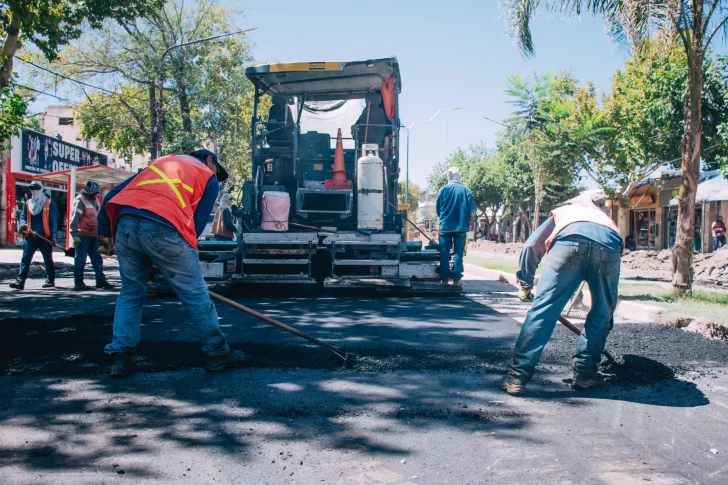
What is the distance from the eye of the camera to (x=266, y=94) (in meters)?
9.49

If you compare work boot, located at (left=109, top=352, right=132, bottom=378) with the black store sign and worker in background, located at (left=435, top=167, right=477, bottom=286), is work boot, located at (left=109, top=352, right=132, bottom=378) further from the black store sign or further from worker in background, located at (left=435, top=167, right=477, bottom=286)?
the black store sign

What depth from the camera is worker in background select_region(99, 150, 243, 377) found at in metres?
3.94

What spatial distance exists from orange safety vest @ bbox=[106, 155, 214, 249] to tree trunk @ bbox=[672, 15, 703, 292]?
6643mm

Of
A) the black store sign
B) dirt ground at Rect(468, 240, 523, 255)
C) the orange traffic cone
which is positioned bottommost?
dirt ground at Rect(468, 240, 523, 255)

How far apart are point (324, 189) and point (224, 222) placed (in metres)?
2.96

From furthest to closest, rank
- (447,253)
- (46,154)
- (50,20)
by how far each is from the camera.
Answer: (46,154)
(50,20)
(447,253)

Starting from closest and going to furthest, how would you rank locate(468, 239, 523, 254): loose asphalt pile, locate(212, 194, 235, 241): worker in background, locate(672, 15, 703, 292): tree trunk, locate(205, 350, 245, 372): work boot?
locate(205, 350, 245, 372): work boot < locate(672, 15, 703, 292): tree trunk < locate(212, 194, 235, 241): worker in background < locate(468, 239, 523, 254): loose asphalt pile

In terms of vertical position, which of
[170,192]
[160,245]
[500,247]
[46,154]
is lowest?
[500,247]

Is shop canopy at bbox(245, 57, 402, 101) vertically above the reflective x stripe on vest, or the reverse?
shop canopy at bbox(245, 57, 402, 101)

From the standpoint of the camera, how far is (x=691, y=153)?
26.7ft

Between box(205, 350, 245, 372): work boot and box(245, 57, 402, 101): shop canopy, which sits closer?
box(205, 350, 245, 372): work boot

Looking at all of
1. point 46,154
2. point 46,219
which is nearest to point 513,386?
point 46,219

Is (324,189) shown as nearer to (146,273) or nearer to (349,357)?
(349,357)

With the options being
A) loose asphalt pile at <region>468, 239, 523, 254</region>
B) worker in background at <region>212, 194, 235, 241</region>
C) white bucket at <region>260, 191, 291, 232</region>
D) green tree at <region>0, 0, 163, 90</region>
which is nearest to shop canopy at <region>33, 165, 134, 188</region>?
green tree at <region>0, 0, 163, 90</region>
